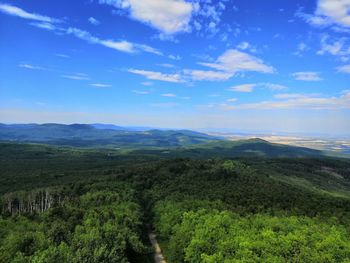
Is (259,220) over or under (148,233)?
over

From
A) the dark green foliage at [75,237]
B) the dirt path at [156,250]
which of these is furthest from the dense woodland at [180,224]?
the dirt path at [156,250]

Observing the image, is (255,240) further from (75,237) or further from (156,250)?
(156,250)

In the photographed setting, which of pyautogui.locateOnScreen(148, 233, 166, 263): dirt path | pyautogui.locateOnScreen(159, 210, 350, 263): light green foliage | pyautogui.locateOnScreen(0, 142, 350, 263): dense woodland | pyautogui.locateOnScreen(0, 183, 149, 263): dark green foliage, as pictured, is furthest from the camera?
pyautogui.locateOnScreen(148, 233, 166, 263): dirt path

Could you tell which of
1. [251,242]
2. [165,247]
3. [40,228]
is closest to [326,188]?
[165,247]

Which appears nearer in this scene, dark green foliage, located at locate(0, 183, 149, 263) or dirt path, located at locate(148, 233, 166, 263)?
dark green foliage, located at locate(0, 183, 149, 263)

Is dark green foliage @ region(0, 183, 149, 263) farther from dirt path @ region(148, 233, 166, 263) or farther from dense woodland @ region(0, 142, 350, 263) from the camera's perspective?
dirt path @ region(148, 233, 166, 263)

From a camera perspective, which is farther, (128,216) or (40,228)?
(128,216)

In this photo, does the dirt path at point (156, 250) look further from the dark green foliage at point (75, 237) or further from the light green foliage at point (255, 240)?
the dark green foliage at point (75, 237)

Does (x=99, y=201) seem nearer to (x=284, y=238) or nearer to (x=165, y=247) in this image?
(x=165, y=247)

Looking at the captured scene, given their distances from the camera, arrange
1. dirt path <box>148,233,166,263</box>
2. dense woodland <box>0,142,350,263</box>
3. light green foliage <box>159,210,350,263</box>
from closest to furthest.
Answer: dense woodland <box>0,142,350,263</box> < light green foliage <box>159,210,350,263</box> < dirt path <box>148,233,166,263</box>

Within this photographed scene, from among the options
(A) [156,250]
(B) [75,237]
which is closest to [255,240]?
(B) [75,237]

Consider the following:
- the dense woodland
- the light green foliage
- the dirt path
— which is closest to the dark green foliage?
the dense woodland
